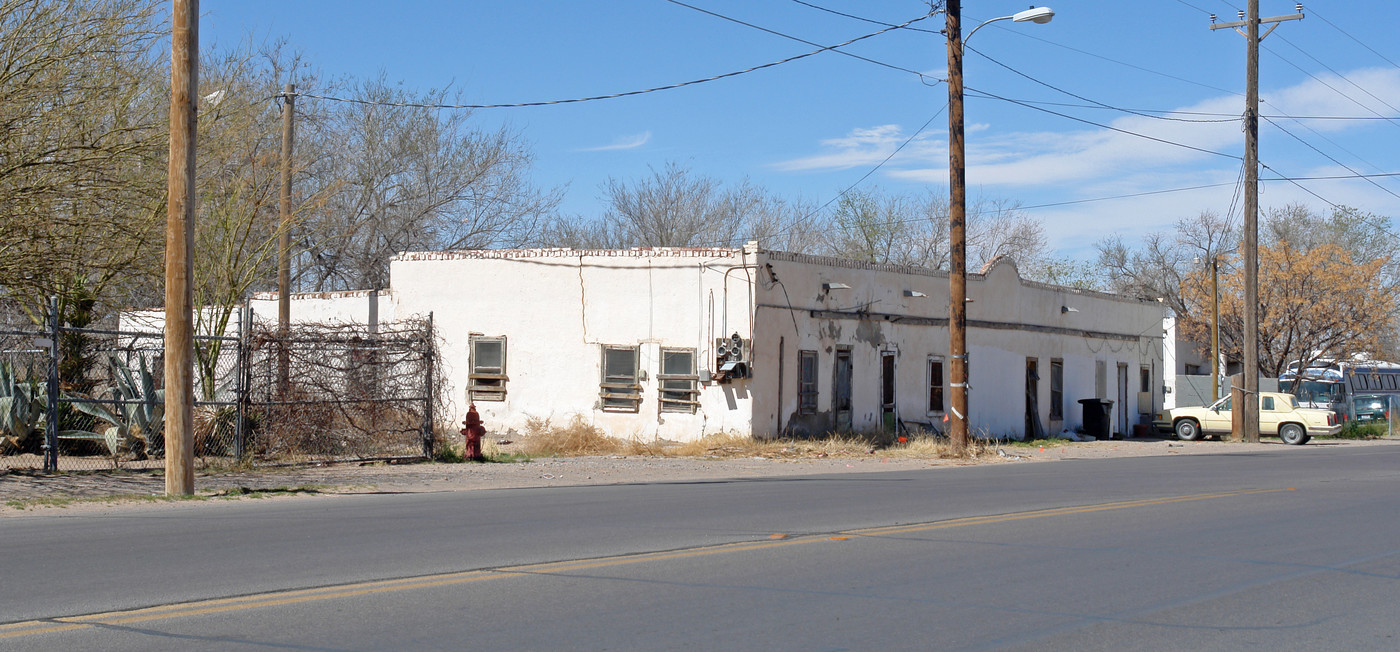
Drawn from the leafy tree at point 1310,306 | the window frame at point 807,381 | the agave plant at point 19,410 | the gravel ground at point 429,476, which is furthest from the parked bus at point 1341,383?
the agave plant at point 19,410

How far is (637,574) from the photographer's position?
8.16 meters

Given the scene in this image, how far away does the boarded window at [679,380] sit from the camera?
23734 mm

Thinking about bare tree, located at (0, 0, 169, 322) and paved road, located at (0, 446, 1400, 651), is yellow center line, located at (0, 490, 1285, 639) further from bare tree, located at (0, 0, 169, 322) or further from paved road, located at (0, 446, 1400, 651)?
bare tree, located at (0, 0, 169, 322)

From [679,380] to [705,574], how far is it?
15.6 m

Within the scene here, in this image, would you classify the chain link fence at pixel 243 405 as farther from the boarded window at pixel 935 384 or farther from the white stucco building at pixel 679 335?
the boarded window at pixel 935 384

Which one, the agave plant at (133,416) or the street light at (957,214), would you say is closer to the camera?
the agave plant at (133,416)

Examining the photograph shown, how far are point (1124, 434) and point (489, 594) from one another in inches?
1274

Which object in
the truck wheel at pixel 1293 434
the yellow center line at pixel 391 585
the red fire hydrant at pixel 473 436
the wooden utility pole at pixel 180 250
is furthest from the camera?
the truck wheel at pixel 1293 434

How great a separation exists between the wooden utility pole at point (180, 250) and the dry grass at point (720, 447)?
921 centimetres

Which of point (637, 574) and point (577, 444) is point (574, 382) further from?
point (637, 574)

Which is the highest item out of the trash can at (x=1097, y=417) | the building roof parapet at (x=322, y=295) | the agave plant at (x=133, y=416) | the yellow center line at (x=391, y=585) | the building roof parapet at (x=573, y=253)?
the building roof parapet at (x=573, y=253)

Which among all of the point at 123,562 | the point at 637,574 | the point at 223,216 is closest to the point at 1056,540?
the point at 637,574

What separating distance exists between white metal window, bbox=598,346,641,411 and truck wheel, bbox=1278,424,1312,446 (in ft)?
66.1

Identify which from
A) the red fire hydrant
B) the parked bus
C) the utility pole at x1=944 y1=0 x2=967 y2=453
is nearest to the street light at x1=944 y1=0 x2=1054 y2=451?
the utility pole at x1=944 y1=0 x2=967 y2=453
